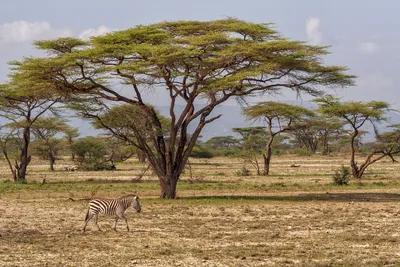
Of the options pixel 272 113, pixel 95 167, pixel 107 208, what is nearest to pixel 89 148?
pixel 95 167

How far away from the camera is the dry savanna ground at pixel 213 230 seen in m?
13.1

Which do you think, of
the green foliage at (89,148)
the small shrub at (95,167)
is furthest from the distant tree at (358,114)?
the green foliage at (89,148)

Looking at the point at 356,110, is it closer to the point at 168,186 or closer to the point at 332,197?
the point at 332,197

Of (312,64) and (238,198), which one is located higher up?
(312,64)

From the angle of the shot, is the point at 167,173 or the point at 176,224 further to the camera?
the point at 167,173

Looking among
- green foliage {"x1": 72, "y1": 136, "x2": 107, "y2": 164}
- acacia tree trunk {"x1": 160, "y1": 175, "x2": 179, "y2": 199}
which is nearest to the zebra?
acacia tree trunk {"x1": 160, "y1": 175, "x2": 179, "y2": 199}

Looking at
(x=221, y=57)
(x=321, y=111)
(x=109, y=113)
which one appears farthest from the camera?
(x=321, y=111)

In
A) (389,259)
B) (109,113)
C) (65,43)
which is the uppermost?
(65,43)

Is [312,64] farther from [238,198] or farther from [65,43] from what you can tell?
[65,43]

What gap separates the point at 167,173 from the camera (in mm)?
26250

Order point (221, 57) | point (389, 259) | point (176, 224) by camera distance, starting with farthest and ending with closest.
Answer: point (221, 57), point (176, 224), point (389, 259)

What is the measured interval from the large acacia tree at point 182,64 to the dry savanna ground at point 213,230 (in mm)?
2835

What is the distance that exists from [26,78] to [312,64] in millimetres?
10750

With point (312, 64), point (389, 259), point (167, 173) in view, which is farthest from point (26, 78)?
point (389, 259)
